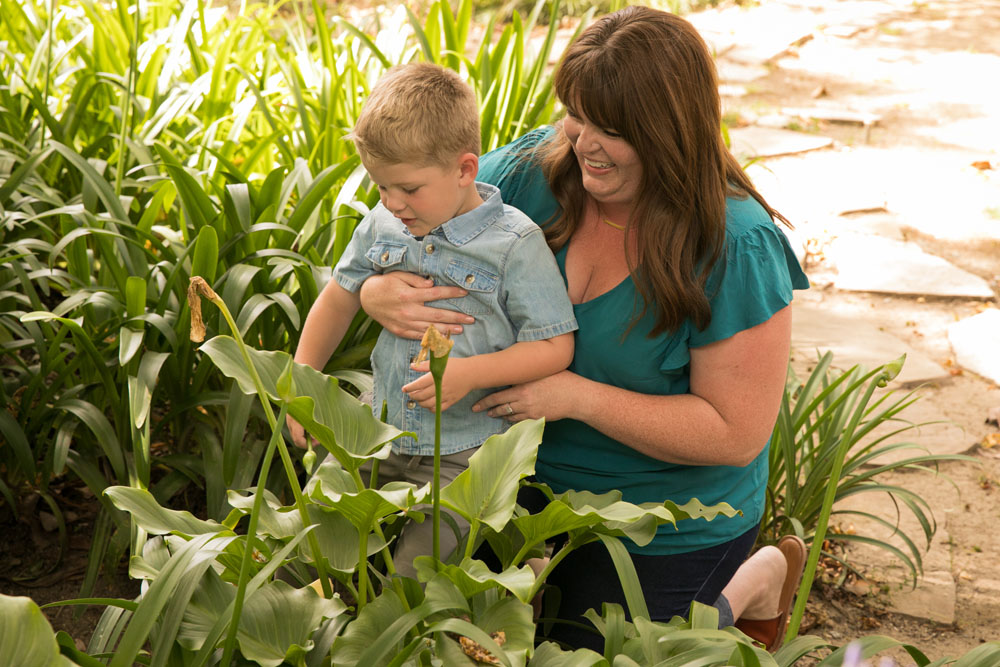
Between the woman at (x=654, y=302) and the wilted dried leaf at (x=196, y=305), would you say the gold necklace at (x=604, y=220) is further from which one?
the wilted dried leaf at (x=196, y=305)

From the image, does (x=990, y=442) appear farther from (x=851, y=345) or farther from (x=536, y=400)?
(x=536, y=400)

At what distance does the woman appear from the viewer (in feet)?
4.47

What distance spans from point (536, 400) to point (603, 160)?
358 millimetres

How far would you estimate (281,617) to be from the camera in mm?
1051

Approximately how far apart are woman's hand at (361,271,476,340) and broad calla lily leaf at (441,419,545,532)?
35cm

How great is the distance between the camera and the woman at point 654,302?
136cm

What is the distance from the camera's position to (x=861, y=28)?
6340 millimetres

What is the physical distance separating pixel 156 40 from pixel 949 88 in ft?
13.5

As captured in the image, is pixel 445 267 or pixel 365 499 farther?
pixel 445 267

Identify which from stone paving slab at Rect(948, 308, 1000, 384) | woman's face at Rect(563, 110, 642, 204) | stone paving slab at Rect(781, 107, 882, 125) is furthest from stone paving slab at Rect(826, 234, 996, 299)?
woman's face at Rect(563, 110, 642, 204)

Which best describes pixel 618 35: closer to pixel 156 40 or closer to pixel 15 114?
pixel 15 114

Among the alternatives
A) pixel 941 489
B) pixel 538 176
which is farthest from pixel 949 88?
pixel 538 176

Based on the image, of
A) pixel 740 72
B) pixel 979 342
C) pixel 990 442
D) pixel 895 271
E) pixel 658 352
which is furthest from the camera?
pixel 740 72

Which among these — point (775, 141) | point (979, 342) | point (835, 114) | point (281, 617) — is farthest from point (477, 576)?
point (835, 114)
